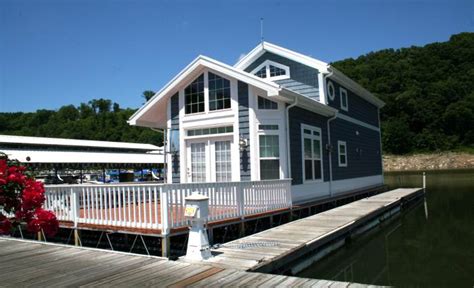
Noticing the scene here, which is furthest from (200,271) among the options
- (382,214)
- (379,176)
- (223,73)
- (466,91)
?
(466,91)

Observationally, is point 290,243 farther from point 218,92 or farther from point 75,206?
point 218,92

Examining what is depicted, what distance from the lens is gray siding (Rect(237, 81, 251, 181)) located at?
10.2 m

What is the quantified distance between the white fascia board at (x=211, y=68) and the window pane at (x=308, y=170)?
3063mm

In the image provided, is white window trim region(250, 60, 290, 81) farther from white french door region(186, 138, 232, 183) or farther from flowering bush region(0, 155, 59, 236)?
flowering bush region(0, 155, 59, 236)

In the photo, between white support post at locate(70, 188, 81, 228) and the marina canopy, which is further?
the marina canopy

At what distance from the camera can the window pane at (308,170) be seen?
11.4 meters

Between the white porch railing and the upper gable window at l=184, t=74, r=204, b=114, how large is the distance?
3198mm

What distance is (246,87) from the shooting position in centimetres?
1023

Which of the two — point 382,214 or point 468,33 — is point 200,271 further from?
point 468,33

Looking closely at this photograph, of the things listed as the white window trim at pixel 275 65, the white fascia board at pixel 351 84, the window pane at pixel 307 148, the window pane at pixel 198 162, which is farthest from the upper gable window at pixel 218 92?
the white fascia board at pixel 351 84

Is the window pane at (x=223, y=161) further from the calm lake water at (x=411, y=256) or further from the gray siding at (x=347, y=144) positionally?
the calm lake water at (x=411, y=256)

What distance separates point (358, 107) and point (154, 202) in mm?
13258

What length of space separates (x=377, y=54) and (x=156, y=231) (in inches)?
2580

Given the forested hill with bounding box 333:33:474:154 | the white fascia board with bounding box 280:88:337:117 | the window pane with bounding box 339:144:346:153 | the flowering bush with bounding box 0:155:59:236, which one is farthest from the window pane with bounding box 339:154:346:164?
the forested hill with bounding box 333:33:474:154
